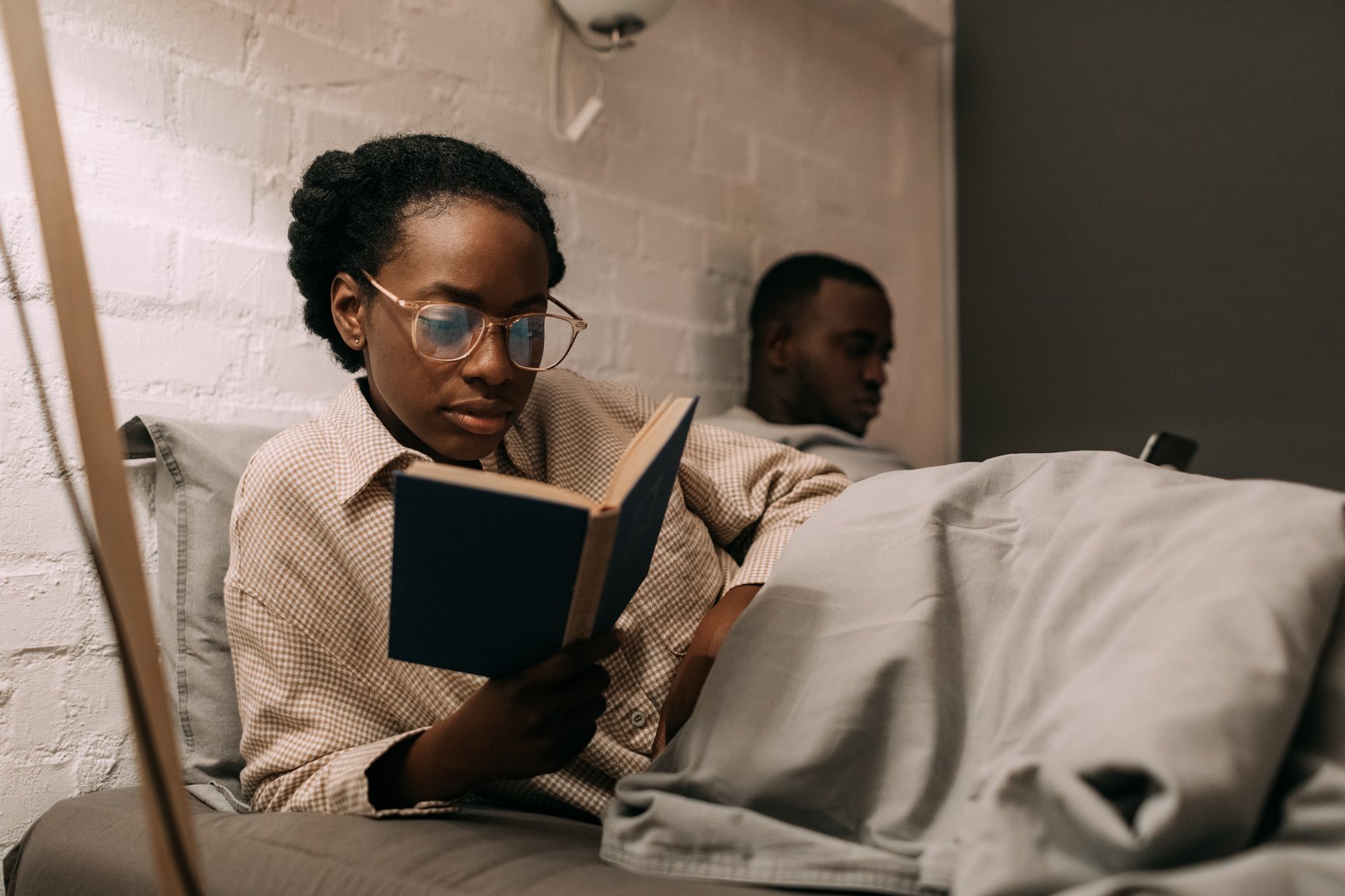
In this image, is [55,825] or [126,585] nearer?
[126,585]

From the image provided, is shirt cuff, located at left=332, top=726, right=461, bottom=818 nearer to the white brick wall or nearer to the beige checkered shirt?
the beige checkered shirt

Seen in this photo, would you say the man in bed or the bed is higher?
the man in bed

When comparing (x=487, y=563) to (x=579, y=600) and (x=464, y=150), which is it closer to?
(x=579, y=600)

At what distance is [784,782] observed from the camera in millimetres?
692

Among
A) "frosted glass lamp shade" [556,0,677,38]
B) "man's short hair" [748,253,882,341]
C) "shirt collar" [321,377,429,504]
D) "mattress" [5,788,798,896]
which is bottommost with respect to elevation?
"mattress" [5,788,798,896]

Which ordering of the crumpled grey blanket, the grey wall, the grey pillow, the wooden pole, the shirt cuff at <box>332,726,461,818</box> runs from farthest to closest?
the grey wall
the grey pillow
the shirt cuff at <box>332,726,461,818</box>
the crumpled grey blanket
the wooden pole

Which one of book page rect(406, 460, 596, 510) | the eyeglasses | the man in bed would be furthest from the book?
the man in bed

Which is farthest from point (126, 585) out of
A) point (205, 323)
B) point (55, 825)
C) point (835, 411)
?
point (835, 411)

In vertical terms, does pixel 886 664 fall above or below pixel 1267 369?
below

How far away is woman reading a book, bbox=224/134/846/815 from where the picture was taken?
83 centimetres

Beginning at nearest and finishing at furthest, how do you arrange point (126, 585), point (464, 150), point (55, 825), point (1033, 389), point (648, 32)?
point (126, 585) < point (55, 825) < point (464, 150) < point (648, 32) < point (1033, 389)

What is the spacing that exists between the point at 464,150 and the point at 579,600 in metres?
0.60

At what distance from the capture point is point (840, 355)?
77.8 inches

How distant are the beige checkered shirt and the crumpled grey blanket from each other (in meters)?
0.21
